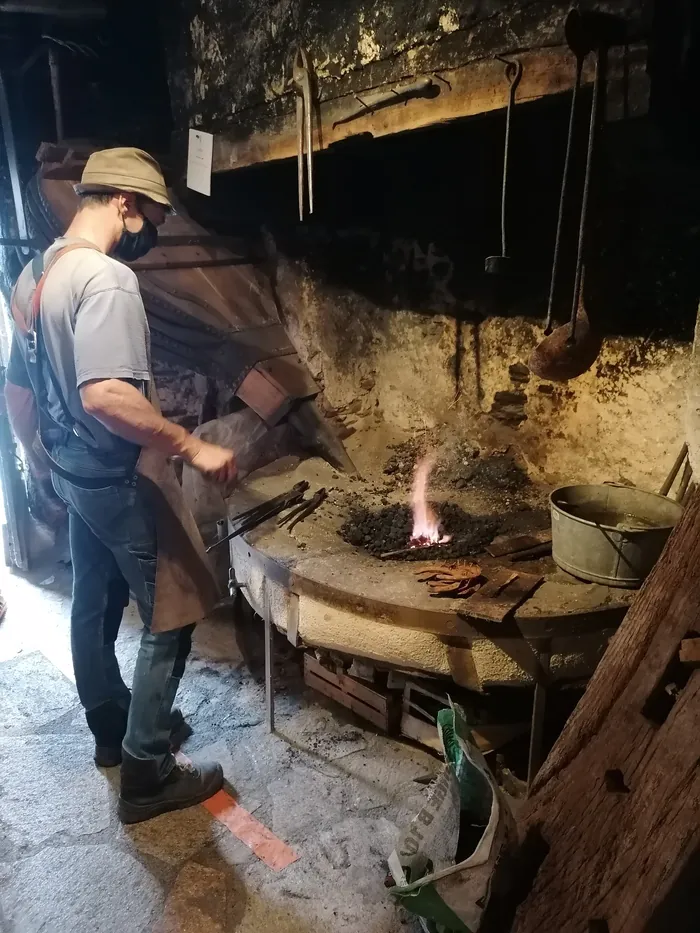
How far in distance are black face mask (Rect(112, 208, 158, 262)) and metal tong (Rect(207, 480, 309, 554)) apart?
3.38 feet

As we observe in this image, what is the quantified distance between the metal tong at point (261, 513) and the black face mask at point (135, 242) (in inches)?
40.6

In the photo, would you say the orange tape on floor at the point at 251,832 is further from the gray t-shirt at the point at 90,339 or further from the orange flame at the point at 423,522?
the gray t-shirt at the point at 90,339

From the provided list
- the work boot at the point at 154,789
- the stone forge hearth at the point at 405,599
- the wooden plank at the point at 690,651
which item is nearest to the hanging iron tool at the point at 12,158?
the stone forge hearth at the point at 405,599

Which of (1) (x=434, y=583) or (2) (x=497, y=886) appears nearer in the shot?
(2) (x=497, y=886)

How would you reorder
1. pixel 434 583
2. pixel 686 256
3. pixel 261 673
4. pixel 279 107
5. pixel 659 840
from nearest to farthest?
pixel 659 840 → pixel 434 583 → pixel 686 256 → pixel 279 107 → pixel 261 673

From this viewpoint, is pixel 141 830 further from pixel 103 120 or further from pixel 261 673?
pixel 103 120

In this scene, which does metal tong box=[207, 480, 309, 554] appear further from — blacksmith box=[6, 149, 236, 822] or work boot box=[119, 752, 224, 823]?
work boot box=[119, 752, 224, 823]

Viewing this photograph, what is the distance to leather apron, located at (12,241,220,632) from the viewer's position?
214cm

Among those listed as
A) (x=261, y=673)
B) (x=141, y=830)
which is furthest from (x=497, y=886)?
(x=261, y=673)

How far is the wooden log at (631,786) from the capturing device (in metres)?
1.41

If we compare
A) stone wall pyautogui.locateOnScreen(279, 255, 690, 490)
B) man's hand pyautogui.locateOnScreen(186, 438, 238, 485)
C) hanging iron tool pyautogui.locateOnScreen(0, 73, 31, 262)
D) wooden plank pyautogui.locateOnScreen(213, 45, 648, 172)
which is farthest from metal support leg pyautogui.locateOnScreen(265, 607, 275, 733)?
hanging iron tool pyautogui.locateOnScreen(0, 73, 31, 262)

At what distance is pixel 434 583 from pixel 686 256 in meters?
1.40

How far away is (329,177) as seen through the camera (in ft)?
11.0

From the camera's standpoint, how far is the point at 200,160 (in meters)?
3.24
